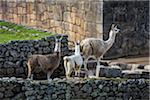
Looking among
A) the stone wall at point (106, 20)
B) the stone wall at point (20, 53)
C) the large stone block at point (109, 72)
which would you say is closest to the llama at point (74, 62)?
the stone wall at point (20, 53)

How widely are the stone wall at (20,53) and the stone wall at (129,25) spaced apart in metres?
3.53

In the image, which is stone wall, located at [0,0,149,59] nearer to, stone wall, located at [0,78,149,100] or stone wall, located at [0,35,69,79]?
stone wall, located at [0,35,69,79]

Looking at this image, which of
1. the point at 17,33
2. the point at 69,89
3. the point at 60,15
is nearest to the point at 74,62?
the point at 69,89

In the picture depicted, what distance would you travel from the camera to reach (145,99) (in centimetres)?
1028

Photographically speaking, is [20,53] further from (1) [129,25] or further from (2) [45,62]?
(1) [129,25]

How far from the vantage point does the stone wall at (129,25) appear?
15470mm

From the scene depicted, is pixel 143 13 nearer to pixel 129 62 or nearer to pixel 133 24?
pixel 133 24

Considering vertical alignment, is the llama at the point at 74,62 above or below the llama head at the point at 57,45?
below

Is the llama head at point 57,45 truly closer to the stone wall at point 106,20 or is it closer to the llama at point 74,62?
the llama at point 74,62

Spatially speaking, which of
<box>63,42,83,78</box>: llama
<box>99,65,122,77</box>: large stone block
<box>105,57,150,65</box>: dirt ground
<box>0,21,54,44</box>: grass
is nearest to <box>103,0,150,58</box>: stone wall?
<box>105,57,150,65</box>: dirt ground

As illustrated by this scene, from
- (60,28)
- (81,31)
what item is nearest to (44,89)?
(81,31)

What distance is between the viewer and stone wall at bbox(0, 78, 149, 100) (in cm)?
980

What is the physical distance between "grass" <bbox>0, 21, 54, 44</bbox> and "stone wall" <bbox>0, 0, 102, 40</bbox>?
2.37 meters

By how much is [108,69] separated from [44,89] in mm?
2564
